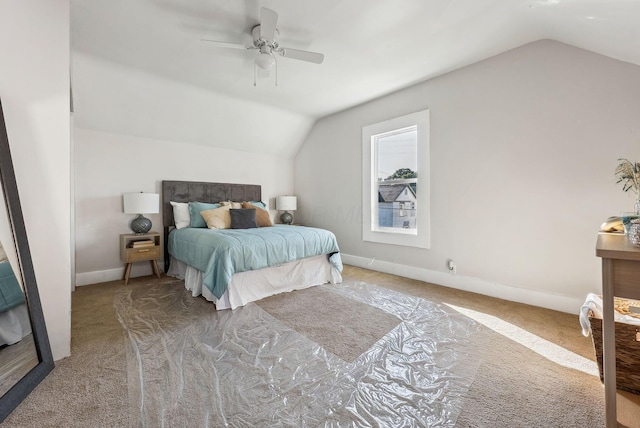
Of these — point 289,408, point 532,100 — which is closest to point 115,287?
point 289,408

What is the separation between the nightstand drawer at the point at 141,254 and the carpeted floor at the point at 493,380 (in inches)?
37.5

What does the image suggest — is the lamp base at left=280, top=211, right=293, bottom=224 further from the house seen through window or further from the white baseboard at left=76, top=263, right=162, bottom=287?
the white baseboard at left=76, top=263, right=162, bottom=287

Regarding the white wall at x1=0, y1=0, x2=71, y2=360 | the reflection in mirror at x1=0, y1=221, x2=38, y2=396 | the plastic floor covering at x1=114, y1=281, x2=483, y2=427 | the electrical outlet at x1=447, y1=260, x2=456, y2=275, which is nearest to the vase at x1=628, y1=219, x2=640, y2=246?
the plastic floor covering at x1=114, y1=281, x2=483, y2=427

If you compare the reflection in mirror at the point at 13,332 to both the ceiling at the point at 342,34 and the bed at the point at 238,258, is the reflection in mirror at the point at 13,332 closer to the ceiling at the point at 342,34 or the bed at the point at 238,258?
the bed at the point at 238,258

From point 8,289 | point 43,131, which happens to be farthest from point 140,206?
point 8,289

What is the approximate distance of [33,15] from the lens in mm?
1631

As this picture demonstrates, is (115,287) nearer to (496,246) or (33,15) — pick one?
(33,15)

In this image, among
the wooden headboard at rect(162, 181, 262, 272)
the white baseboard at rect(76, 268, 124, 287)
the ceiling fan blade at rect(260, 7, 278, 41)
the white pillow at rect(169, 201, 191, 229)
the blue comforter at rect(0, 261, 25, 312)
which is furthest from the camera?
the wooden headboard at rect(162, 181, 262, 272)

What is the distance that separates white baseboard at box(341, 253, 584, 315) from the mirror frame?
3625mm

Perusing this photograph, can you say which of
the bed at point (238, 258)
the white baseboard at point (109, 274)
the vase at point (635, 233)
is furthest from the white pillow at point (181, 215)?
the vase at point (635, 233)

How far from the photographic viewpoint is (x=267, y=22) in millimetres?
2094

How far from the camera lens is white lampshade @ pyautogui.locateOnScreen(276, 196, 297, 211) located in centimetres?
509

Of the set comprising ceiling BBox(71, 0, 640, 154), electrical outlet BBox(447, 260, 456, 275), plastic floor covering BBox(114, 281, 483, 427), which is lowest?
plastic floor covering BBox(114, 281, 483, 427)

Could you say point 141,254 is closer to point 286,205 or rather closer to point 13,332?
point 13,332
